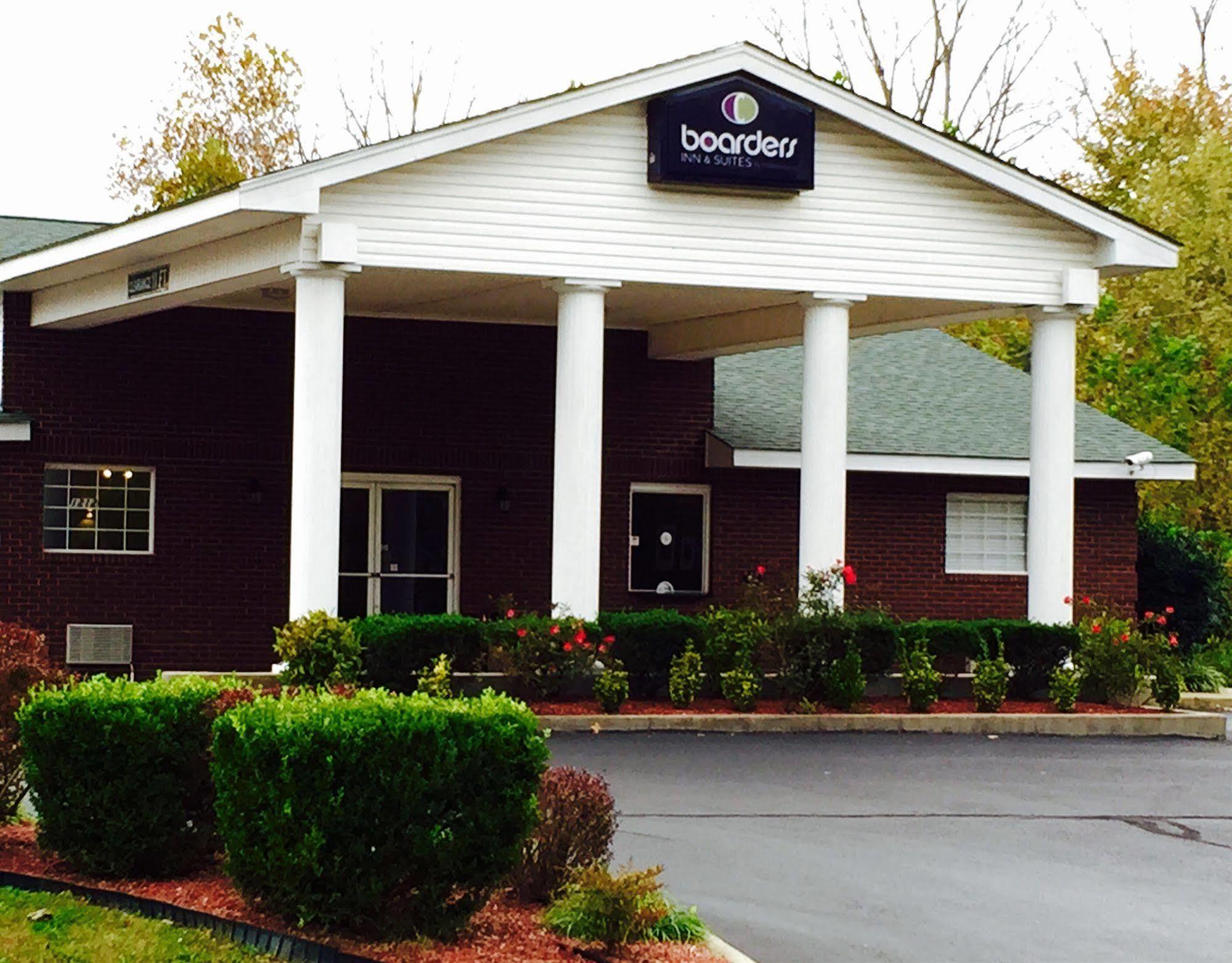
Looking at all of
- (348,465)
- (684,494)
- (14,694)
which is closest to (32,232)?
(348,465)

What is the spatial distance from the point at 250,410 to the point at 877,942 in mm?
15628

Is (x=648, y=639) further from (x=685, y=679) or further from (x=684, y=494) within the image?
(x=684, y=494)

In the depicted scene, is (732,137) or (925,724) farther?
(732,137)

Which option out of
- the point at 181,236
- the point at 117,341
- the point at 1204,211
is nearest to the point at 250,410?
the point at 117,341

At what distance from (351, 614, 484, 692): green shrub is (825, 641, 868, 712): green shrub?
132 inches

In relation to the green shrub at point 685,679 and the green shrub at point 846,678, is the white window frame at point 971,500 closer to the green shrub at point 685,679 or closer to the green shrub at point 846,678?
the green shrub at point 846,678

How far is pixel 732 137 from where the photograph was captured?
19734mm

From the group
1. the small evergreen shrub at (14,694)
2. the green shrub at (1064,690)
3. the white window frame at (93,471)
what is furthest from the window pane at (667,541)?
the small evergreen shrub at (14,694)

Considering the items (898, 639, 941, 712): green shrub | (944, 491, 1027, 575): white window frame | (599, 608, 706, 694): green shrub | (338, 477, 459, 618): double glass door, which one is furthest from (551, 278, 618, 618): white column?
(944, 491, 1027, 575): white window frame

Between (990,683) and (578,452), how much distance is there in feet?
15.1

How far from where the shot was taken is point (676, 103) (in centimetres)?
1948

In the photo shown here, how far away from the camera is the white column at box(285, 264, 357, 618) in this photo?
1842 cm

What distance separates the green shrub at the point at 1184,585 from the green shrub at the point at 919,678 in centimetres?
892

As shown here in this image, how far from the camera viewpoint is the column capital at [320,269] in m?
18.4
